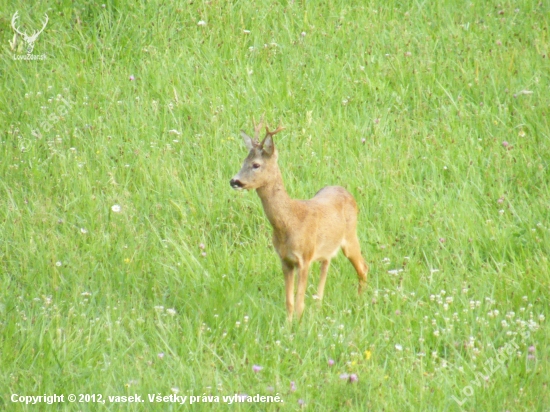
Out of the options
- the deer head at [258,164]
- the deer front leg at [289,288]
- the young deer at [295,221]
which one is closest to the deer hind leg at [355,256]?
the young deer at [295,221]

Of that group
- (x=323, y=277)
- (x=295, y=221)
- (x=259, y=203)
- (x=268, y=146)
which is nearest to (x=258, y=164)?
(x=268, y=146)

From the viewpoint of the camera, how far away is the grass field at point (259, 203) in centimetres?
511

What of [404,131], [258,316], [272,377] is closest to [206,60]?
[404,131]

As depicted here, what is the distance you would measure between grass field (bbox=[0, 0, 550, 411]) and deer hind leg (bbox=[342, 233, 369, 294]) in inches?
3.5

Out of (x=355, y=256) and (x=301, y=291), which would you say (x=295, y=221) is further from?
(x=355, y=256)

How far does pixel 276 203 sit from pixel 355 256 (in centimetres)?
93

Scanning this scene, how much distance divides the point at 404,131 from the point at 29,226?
3507 millimetres

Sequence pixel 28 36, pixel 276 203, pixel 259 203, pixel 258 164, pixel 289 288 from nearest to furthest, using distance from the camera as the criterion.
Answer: pixel 258 164 → pixel 276 203 → pixel 289 288 → pixel 259 203 → pixel 28 36

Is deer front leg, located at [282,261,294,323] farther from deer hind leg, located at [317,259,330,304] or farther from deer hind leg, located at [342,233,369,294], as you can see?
deer hind leg, located at [342,233,369,294]

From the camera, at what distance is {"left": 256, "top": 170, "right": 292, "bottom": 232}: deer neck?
5820 mm

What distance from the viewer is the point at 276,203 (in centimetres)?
584

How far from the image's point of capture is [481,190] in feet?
23.8

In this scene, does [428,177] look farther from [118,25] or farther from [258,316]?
[118,25]

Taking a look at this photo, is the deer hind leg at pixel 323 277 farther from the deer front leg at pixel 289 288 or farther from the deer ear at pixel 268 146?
the deer ear at pixel 268 146
